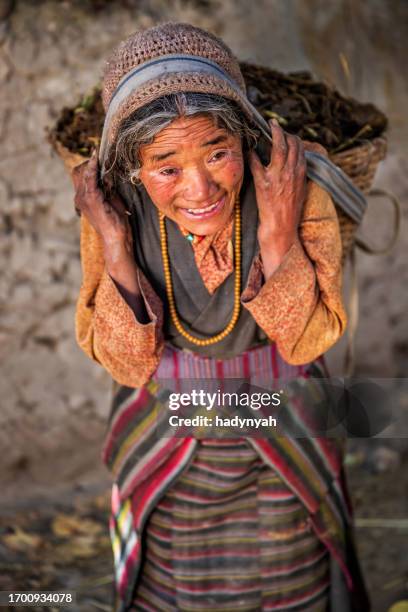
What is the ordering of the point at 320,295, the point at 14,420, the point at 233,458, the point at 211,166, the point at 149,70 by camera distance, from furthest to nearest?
1. the point at 14,420
2. the point at 233,458
3. the point at 320,295
4. the point at 211,166
5. the point at 149,70

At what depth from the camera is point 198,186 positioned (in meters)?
1.56

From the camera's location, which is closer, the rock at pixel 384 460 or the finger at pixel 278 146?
the finger at pixel 278 146

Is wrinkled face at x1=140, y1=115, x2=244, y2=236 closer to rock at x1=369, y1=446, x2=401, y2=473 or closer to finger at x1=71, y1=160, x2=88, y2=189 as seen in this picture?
finger at x1=71, y1=160, x2=88, y2=189

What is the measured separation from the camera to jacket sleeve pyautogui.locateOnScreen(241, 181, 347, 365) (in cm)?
167

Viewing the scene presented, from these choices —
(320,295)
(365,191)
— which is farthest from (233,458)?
(365,191)

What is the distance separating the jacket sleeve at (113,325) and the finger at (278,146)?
40cm

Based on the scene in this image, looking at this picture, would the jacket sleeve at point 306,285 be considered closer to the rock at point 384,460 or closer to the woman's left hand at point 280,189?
the woman's left hand at point 280,189

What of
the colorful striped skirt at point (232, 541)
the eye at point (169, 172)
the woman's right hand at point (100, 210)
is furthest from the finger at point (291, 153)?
the colorful striped skirt at point (232, 541)

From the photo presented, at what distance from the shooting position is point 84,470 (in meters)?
3.33

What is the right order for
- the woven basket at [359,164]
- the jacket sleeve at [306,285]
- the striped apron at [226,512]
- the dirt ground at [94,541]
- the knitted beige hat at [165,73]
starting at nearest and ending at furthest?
the knitted beige hat at [165,73], the jacket sleeve at [306,285], the woven basket at [359,164], the striped apron at [226,512], the dirt ground at [94,541]

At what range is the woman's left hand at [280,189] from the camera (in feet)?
5.24

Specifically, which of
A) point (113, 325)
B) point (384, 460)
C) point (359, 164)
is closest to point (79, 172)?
point (113, 325)

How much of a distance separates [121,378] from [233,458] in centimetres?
33

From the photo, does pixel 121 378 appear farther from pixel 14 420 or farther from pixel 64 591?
pixel 14 420
